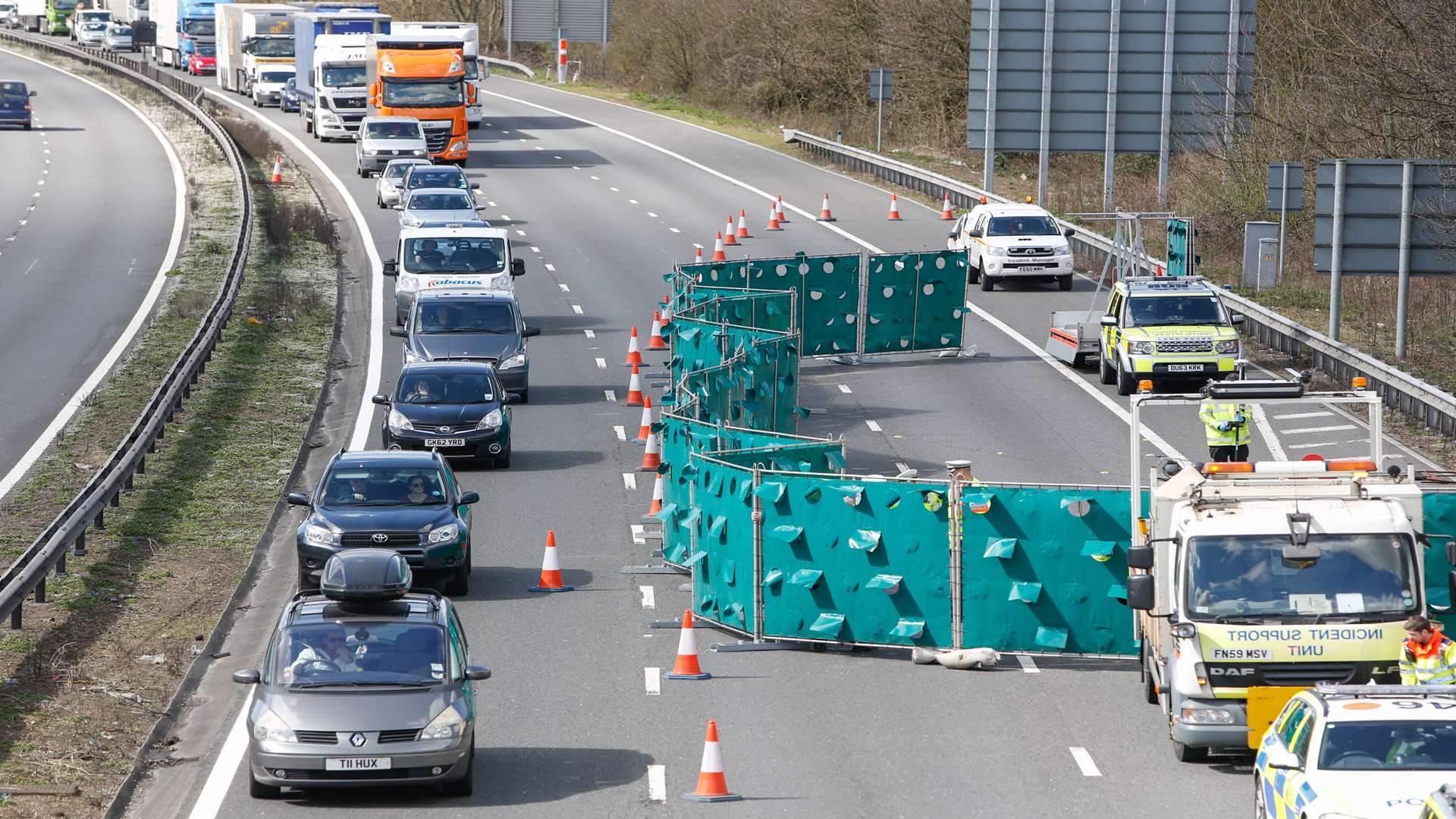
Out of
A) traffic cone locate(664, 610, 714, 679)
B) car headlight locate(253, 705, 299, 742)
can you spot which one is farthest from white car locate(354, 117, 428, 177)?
car headlight locate(253, 705, 299, 742)

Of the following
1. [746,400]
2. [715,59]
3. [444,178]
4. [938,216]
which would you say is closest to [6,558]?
[746,400]

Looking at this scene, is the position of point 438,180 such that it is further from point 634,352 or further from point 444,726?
point 444,726

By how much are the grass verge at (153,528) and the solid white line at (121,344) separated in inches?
10.3

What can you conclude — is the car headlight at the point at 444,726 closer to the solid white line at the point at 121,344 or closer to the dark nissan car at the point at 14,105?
the solid white line at the point at 121,344

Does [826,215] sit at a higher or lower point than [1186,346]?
higher

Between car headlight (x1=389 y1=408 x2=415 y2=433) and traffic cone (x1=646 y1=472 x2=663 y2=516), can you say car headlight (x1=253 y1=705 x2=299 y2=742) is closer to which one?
traffic cone (x1=646 y1=472 x2=663 y2=516)

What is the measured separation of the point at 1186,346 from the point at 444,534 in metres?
14.3

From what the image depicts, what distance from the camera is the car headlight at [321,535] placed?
758 inches

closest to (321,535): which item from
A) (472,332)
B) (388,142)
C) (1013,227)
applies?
(472,332)

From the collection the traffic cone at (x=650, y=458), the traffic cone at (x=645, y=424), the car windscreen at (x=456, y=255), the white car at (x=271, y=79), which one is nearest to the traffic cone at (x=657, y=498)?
the traffic cone at (x=650, y=458)

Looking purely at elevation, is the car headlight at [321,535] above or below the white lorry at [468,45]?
below

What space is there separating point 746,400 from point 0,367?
45.8 feet

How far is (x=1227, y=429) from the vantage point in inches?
790

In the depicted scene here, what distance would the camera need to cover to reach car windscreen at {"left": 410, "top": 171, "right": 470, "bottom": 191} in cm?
4847
